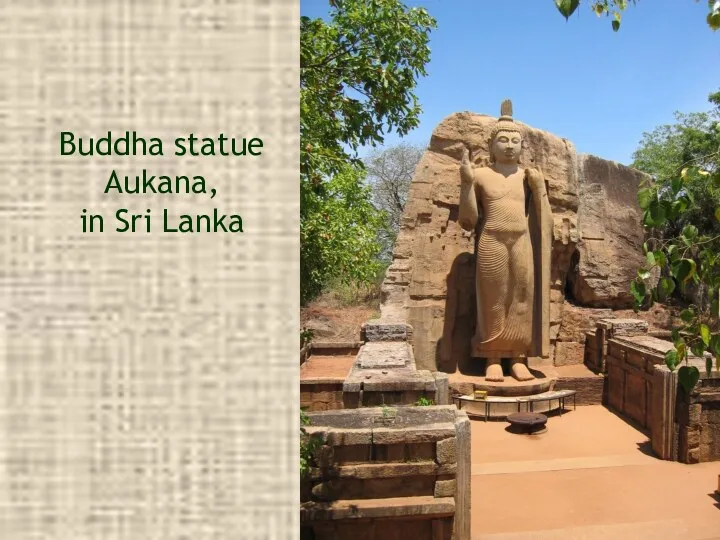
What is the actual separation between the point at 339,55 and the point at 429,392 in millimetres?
2991

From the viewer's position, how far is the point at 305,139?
279 cm

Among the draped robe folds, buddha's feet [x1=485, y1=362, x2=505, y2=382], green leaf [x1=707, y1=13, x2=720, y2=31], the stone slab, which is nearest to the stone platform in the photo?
buddha's feet [x1=485, y1=362, x2=505, y2=382]

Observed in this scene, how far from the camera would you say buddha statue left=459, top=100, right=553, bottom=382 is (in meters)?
8.60

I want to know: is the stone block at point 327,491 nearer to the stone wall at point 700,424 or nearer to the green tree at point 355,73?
the green tree at point 355,73

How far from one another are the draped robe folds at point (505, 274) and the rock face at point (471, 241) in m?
0.99

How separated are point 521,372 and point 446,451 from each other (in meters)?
5.41

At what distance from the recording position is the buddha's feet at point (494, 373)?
8594mm

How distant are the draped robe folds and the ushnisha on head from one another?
0.37 m

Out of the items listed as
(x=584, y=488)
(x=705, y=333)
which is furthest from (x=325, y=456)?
(x=584, y=488)

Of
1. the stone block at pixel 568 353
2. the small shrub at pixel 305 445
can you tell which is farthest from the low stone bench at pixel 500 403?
the small shrub at pixel 305 445

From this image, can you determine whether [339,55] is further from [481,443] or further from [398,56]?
[481,443]

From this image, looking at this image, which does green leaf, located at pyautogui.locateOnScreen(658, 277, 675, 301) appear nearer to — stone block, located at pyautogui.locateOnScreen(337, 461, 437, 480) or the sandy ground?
stone block, located at pyautogui.locateOnScreen(337, 461, 437, 480)

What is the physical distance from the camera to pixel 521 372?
8.70 meters

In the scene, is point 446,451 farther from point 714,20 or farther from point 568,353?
point 568,353
